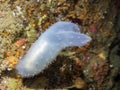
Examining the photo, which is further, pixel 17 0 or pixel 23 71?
pixel 17 0

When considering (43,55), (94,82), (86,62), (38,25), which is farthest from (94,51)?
(43,55)

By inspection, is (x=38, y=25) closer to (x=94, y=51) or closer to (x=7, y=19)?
(x=7, y=19)

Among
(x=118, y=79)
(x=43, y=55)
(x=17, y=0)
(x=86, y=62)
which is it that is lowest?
(x=118, y=79)

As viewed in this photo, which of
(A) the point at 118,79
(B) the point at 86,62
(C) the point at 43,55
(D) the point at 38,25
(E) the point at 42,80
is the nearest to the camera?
(C) the point at 43,55

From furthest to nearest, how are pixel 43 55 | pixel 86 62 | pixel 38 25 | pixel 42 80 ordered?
1. pixel 86 62
2. pixel 38 25
3. pixel 42 80
4. pixel 43 55

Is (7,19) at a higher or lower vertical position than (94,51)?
higher

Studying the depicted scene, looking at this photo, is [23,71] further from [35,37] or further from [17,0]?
[17,0]

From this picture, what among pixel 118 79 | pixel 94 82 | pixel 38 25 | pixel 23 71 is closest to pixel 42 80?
pixel 23 71
